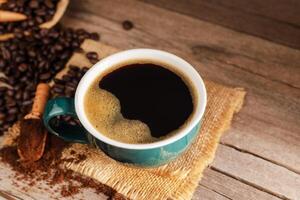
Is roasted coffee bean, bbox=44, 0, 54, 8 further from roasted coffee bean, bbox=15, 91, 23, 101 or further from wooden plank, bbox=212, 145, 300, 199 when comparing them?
wooden plank, bbox=212, 145, 300, 199

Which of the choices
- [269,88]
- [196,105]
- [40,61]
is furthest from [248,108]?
[40,61]

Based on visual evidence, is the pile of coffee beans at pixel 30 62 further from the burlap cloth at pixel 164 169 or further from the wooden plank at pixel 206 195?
the wooden plank at pixel 206 195

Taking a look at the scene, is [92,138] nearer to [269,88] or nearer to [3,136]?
[3,136]

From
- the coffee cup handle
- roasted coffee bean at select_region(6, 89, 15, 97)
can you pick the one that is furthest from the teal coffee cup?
roasted coffee bean at select_region(6, 89, 15, 97)

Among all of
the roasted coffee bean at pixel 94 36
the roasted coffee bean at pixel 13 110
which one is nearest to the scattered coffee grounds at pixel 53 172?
the roasted coffee bean at pixel 13 110

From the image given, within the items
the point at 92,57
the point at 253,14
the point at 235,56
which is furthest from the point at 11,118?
the point at 253,14

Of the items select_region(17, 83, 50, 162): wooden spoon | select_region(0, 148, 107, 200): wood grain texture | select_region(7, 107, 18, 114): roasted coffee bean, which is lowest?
select_region(0, 148, 107, 200): wood grain texture

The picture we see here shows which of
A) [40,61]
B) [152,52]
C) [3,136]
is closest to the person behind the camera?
[152,52]
